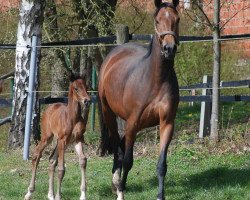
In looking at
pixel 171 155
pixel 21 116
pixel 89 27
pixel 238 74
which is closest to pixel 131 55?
pixel 171 155

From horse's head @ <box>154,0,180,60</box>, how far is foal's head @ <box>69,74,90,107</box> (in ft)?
3.69

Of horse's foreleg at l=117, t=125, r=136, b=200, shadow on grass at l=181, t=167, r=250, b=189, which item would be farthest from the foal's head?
shadow on grass at l=181, t=167, r=250, b=189

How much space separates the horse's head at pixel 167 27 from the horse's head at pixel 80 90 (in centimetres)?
112

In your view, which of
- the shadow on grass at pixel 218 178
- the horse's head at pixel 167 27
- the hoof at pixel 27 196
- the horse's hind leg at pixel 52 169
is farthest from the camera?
the shadow on grass at pixel 218 178

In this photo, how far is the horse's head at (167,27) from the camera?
24.8ft

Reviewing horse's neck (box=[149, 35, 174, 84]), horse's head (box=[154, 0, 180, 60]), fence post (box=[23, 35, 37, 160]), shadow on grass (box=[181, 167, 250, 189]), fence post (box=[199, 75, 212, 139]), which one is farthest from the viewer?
fence post (box=[199, 75, 212, 139])

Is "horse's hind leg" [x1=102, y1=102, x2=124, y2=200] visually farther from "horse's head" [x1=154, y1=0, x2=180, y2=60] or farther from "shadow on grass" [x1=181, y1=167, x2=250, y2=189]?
"horse's head" [x1=154, y1=0, x2=180, y2=60]

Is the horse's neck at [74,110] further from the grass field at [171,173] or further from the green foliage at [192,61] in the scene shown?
the green foliage at [192,61]

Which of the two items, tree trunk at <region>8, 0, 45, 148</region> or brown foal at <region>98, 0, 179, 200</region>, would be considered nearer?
brown foal at <region>98, 0, 179, 200</region>

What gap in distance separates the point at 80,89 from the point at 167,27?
4.50 ft

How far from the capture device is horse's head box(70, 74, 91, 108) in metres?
8.40

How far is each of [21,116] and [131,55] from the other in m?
3.95

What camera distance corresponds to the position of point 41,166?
10938mm

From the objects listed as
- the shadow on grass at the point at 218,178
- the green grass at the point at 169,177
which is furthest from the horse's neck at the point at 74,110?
the shadow on grass at the point at 218,178
